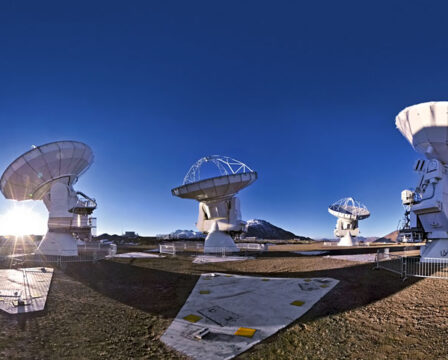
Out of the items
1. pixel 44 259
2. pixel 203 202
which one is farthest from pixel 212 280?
pixel 203 202

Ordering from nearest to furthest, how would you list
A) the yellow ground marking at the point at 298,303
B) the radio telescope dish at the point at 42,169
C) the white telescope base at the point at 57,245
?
the yellow ground marking at the point at 298,303 < the radio telescope dish at the point at 42,169 < the white telescope base at the point at 57,245

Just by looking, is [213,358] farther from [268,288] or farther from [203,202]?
[203,202]

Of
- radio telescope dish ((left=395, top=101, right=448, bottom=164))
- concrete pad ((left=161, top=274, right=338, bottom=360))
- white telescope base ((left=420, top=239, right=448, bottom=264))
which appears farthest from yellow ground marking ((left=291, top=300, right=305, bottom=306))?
radio telescope dish ((left=395, top=101, right=448, bottom=164))

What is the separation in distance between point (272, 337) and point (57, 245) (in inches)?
806

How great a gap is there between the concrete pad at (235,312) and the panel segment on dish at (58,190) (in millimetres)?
13654

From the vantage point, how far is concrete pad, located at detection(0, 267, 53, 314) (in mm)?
8016

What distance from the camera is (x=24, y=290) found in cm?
1003

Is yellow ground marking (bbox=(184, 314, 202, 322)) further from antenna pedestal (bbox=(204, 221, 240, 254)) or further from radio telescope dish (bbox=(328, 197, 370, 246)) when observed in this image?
radio telescope dish (bbox=(328, 197, 370, 246))

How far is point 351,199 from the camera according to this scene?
51.7 metres

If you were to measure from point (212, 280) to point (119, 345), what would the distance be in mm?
7129

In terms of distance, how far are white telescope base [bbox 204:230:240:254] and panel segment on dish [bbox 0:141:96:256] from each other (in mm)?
10318

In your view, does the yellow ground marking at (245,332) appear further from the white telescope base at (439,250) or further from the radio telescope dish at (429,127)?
the radio telescope dish at (429,127)

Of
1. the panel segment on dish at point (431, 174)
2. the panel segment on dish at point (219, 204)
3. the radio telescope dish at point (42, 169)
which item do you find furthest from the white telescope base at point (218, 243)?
the panel segment on dish at point (431, 174)

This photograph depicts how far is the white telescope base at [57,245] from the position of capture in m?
21.6
